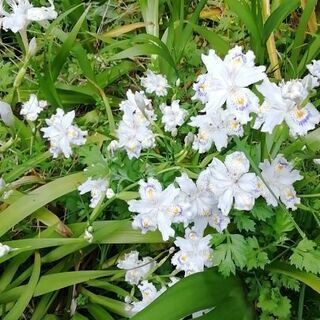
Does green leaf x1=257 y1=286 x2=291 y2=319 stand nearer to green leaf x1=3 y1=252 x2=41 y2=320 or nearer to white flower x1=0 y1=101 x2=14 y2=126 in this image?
green leaf x1=3 y1=252 x2=41 y2=320

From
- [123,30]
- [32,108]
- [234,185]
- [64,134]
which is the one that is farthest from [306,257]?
[123,30]

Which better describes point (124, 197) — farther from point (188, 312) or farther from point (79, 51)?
point (79, 51)

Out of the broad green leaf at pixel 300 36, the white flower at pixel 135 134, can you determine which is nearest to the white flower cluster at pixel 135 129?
the white flower at pixel 135 134

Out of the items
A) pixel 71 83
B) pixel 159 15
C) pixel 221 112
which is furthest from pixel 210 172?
pixel 159 15

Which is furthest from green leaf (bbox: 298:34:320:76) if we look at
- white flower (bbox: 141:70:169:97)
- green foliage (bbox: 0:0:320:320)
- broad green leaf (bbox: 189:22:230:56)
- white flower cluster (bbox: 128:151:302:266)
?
white flower cluster (bbox: 128:151:302:266)

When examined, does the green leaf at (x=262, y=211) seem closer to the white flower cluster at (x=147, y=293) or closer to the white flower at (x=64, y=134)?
the white flower cluster at (x=147, y=293)
